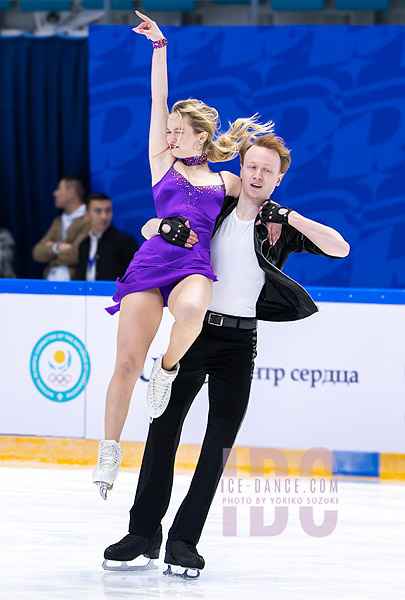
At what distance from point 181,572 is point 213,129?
1.47 meters

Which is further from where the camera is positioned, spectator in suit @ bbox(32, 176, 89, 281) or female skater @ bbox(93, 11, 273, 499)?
spectator in suit @ bbox(32, 176, 89, 281)

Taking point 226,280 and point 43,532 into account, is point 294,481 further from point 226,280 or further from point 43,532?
point 226,280

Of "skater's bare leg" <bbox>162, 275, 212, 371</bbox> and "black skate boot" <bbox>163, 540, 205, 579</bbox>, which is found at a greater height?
"skater's bare leg" <bbox>162, 275, 212, 371</bbox>

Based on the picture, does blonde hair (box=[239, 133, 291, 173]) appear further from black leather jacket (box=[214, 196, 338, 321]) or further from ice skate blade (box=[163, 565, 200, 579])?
ice skate blade (box=[163, 565, 200, 579])

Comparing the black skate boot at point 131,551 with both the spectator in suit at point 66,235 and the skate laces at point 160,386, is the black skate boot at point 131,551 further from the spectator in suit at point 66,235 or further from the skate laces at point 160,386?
the spectator in suit at point 66,235

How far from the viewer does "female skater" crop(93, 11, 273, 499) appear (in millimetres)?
3121

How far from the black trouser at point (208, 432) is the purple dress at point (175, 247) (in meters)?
0.23

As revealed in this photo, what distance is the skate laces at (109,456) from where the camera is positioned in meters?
3.11

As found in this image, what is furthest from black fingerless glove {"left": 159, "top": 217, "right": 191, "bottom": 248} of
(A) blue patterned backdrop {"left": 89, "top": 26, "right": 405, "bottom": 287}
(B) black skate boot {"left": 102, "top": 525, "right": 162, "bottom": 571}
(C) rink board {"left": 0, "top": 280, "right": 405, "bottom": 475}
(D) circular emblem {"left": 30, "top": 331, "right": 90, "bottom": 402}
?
(A) blue patterned backdrop {"left": 89, "top": 26, "right": 405, "bottom": 287}

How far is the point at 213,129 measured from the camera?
3.34 meters

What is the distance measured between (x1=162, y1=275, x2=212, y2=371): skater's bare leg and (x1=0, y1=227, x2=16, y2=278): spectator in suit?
395 cm

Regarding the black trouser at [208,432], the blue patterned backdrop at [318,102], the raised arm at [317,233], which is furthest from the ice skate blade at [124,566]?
the blue patterned backdrop at [318,102]

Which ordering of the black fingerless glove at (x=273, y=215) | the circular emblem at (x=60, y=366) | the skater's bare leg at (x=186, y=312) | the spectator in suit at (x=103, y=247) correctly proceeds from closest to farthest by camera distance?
the skater's bare leg at (x=186, y=312), the black fingerless glove at (x=273, y=215), the circular emblem at (x=60, y=366), the spectator in suit at (x=103, y=247)

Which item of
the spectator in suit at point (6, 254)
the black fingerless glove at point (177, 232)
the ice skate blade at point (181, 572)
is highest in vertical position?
the spectator in suit at point (6, 254)
